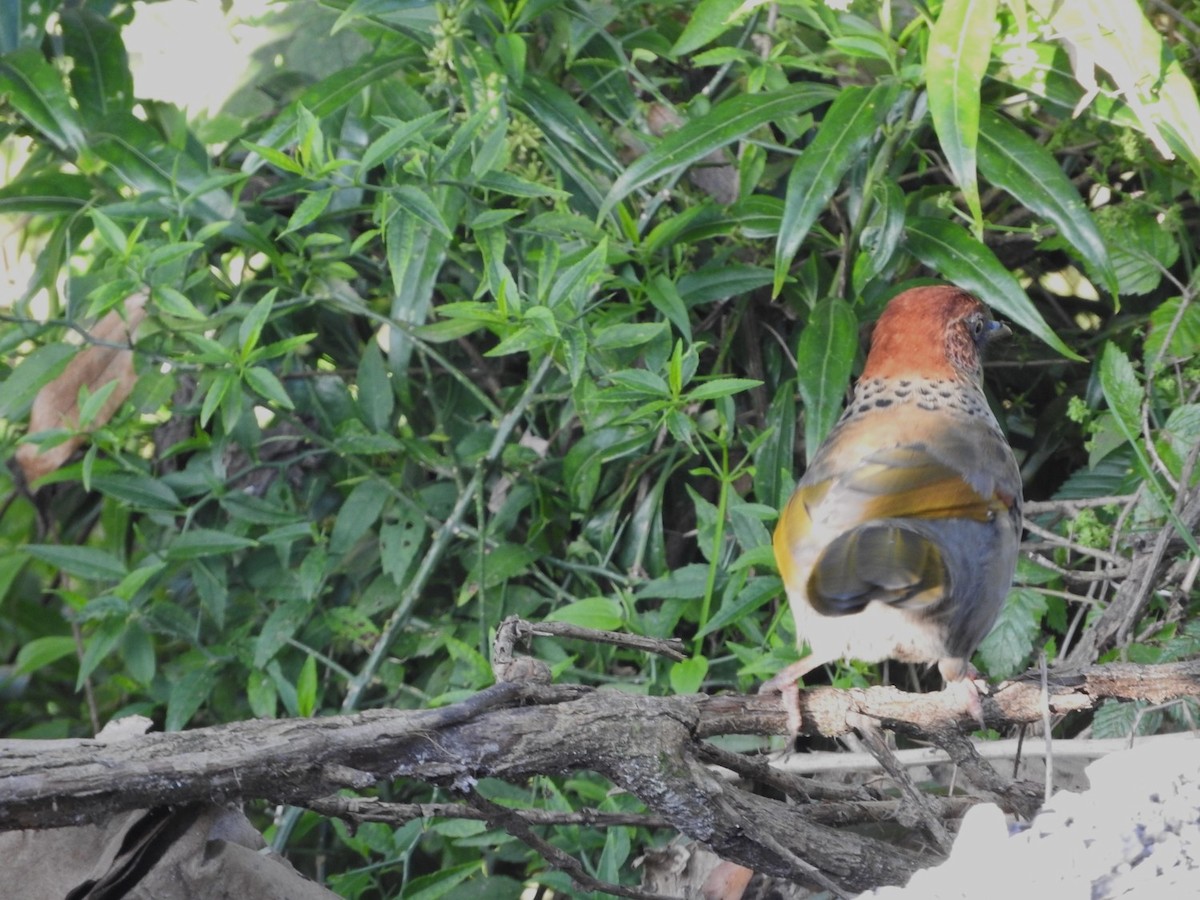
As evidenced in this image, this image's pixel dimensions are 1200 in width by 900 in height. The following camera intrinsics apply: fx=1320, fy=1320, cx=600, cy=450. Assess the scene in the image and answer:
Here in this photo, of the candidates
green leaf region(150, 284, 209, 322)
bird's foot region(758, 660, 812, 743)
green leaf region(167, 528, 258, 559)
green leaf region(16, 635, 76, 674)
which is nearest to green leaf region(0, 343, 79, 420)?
green leaf region(150, 284, 209, 322)

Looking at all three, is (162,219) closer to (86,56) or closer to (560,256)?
(86,56)

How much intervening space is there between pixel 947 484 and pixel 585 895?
43.2 inches

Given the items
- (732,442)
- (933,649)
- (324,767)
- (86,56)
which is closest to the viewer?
(324,767)

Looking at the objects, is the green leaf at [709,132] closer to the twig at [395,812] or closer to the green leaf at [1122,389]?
the green leaf at [1122,389]

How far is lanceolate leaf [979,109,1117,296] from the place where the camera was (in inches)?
105

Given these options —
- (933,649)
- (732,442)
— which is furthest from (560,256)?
(933,649)

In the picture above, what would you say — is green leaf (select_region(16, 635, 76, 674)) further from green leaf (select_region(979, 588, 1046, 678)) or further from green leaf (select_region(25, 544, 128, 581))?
green leaf (select_region(979, 588, 1046, 678))

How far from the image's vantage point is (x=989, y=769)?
6.88ft

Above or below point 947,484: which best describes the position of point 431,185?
above

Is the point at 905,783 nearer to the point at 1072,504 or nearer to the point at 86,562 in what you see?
the point at 1072,504

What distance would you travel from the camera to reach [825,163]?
2.66 meters

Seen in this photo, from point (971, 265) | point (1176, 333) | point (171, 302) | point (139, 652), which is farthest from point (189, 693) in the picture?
point (1176, 333)

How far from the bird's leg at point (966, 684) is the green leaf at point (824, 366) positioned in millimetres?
549

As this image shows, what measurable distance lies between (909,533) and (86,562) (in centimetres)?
192
